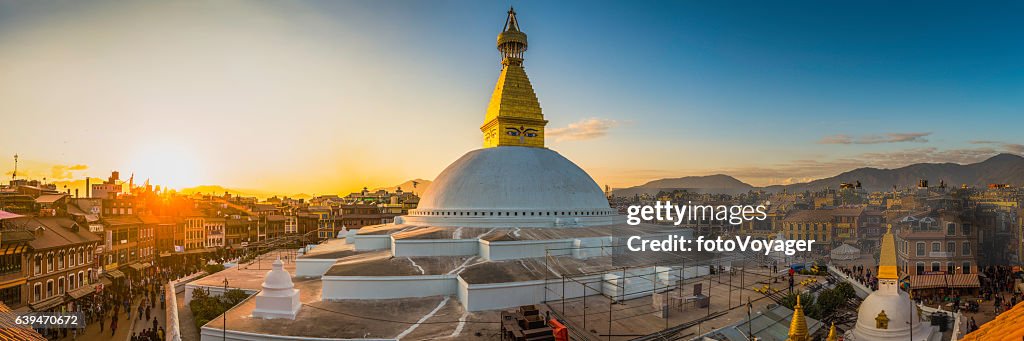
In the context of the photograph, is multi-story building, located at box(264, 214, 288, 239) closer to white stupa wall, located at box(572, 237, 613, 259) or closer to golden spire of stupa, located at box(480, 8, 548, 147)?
golden spire of stupa, located at box(480, 8, 548, 147)

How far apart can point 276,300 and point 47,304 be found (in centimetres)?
1661

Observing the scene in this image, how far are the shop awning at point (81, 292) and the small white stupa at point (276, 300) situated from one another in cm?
1723

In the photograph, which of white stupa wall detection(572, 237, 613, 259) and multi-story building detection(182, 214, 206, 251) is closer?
white stupa wall detection(572, 237, 613, 259)

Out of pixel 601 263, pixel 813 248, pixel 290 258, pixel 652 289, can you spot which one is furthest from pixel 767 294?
pixel 290 258

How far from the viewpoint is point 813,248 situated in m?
32.0

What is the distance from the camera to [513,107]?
2909cm

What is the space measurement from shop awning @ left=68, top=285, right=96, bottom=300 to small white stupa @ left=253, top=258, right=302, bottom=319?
1723 centimetres

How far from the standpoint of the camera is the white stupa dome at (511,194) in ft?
78.1

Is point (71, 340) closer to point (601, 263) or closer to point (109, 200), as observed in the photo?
point (601, 263)

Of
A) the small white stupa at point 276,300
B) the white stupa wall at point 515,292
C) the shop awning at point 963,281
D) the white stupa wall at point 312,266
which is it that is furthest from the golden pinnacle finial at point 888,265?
the white stupa wall at point 312,266

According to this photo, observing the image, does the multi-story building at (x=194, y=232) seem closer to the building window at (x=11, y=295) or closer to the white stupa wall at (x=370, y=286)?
the building window at (x=11, y=295)

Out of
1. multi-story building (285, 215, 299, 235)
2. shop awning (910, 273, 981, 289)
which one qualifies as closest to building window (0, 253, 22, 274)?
multi-story building (285, 215, 299, 235)

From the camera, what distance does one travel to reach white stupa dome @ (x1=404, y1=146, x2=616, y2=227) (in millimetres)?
23812

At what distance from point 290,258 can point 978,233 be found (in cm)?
4273
